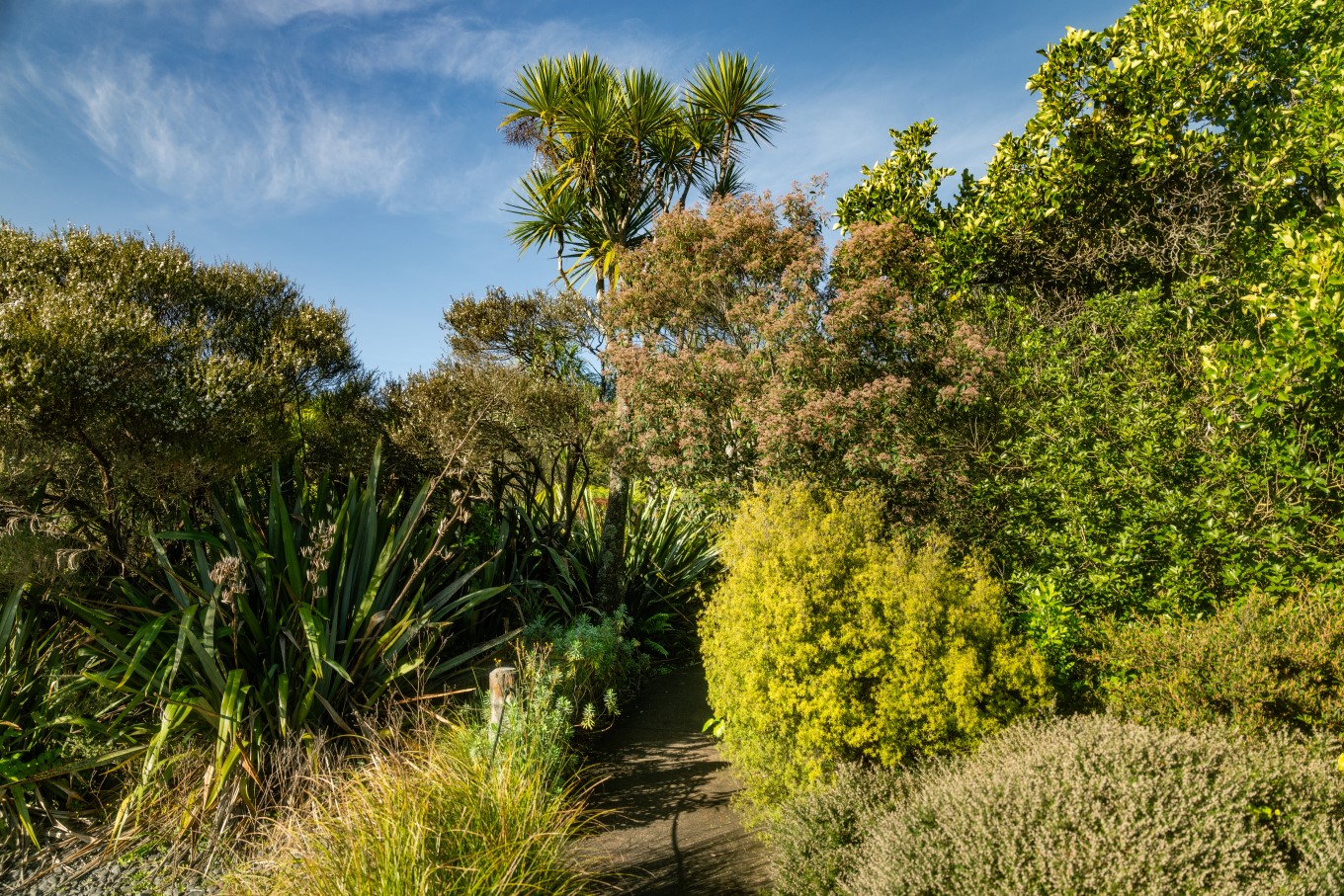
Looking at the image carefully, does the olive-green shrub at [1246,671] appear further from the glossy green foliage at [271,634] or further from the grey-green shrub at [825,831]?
the glossy green foliage at [271,634]

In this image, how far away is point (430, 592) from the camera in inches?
246

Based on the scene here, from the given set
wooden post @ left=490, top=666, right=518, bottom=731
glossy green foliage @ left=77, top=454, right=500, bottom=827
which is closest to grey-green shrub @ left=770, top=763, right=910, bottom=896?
wooden post @ left=490, top=666, right=518, bottom=731

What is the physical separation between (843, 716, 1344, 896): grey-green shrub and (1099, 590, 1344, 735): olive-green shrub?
40 cm

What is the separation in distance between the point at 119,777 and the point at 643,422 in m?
4.95

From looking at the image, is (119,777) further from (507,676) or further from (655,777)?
(655,777)

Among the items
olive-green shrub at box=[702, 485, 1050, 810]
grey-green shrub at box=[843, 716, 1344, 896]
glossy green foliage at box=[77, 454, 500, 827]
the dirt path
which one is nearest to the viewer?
grey-green shrub at box=[843, 716, 1344, 896]

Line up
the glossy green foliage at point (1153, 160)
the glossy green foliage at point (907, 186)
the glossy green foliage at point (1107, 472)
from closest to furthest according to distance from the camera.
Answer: the glossy green foliage at point (1107, 472) < the glossy green foliage at point (1153, 160) < the glossy green foliage at point (907, 186)

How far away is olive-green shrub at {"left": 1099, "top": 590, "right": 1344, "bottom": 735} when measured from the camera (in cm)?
359

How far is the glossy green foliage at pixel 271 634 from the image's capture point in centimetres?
422

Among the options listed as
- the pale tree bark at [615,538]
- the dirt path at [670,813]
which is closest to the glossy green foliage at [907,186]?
the pale tree bark at [615,538]

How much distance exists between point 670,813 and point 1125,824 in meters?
2.77

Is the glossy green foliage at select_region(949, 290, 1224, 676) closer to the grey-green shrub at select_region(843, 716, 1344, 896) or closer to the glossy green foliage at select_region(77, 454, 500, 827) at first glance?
the grey-green shrub at select_region(843, 716, 1344, 896)

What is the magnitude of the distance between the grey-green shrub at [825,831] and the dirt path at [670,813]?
420mm

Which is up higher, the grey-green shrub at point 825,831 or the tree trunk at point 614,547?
the tree trunk at point 614,547
